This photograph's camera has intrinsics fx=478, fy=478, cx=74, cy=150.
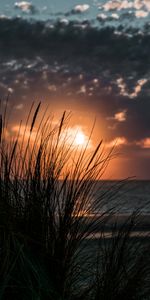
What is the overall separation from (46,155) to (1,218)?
57 cm

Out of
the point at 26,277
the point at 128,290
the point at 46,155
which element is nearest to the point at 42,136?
the point at 46,155

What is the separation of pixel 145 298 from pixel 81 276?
50 cm

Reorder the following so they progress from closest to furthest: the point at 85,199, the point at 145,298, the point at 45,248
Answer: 1. the point at 45,248
2. the point at 85,199
3. the point at 145,298

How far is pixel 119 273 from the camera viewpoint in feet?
9.95

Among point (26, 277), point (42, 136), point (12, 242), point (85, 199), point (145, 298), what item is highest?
point (42, 136)

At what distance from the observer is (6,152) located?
2936 mm

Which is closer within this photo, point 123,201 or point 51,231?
point 51,231

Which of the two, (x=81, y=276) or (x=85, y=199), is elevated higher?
(x=85, y=199)

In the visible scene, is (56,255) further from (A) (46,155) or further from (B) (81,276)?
(A) (46,155)

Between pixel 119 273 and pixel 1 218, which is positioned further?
pixel 119 273

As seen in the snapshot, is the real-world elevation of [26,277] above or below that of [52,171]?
below

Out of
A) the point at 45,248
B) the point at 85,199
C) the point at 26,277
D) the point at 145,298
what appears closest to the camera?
the point at 26,277

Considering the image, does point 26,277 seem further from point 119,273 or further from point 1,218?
point 119,273

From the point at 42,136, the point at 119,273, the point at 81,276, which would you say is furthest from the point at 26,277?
the point at 42,136
